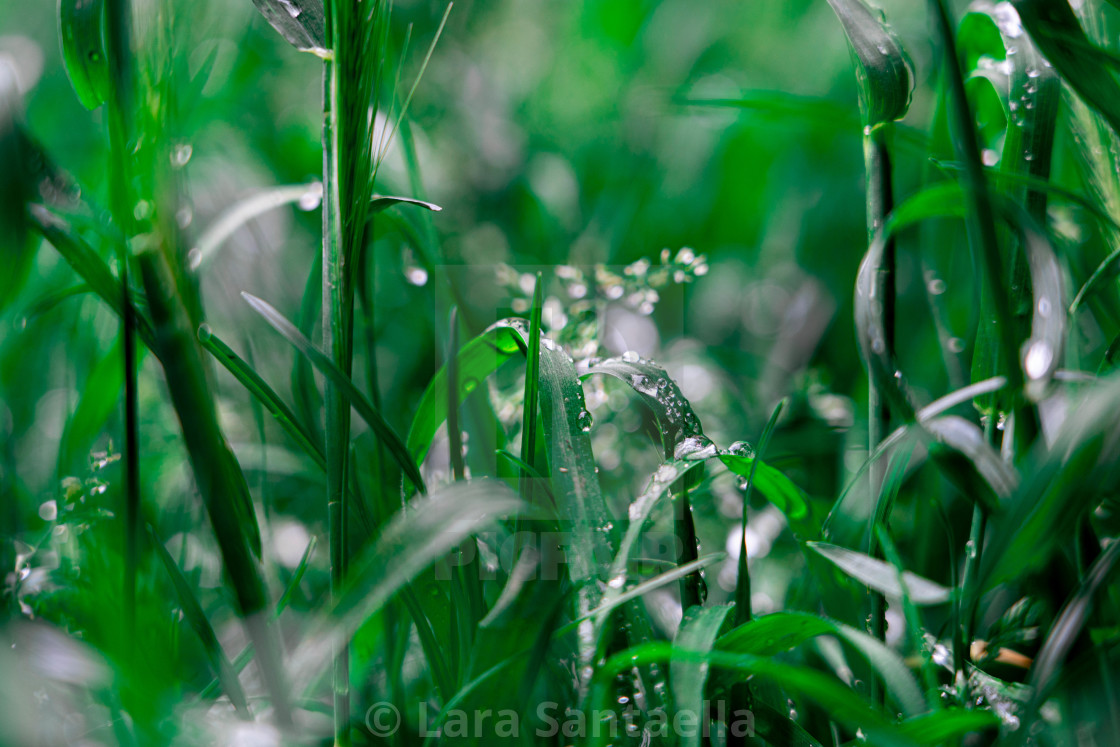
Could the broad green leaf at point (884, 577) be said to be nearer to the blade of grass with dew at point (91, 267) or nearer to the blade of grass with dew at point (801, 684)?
the blade of grass with dew at point (801, 684)

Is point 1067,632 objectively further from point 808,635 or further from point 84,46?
point 84,46

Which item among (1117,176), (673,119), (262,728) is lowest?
(262,728)

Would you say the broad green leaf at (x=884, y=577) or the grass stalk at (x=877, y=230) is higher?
the grass stalk at (x=877, y=230)

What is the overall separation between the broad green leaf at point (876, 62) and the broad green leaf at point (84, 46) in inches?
13.3

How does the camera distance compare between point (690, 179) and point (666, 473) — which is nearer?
point (666, 473)

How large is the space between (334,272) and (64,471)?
27 centimetres

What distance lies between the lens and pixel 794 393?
0.73 meters

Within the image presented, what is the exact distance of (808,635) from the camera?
0.33 meters

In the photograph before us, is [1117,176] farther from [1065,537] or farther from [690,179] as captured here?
[690,179]

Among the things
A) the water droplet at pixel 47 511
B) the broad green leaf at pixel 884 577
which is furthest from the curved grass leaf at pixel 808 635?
the water droplet at pixel 47 511

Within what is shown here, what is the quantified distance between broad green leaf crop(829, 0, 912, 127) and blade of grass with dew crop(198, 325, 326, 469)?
0.32 meters

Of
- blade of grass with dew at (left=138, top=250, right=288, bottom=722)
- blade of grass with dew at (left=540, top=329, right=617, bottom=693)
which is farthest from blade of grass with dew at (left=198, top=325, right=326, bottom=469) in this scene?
blade of grass with dew at (left=540, top=329, right=617, bottom=693)

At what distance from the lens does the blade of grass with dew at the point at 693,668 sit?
281 millimetres

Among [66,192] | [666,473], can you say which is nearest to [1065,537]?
[666,473]
